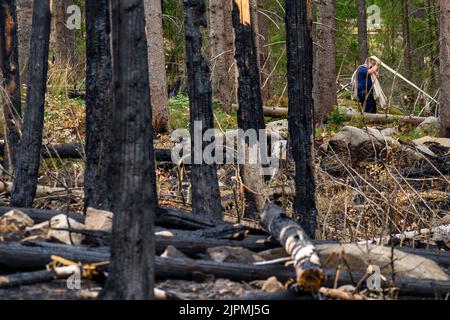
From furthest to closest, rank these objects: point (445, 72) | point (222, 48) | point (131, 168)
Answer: point (222, 48)
point (445, 72)
point (131, 168)

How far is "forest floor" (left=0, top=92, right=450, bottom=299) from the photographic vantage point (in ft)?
27.5

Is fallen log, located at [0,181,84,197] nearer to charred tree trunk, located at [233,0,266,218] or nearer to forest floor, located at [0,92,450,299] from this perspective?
forest floor, located at [0,92,450,299]

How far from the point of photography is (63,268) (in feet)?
26.7

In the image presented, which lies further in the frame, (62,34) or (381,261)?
(62,34)

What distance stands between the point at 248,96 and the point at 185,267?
4.85 metres

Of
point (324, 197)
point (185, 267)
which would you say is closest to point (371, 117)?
point (324, 197)

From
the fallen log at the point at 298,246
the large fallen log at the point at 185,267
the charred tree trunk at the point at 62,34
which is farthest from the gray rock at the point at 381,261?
the charred tree trunk at the point at 62,34

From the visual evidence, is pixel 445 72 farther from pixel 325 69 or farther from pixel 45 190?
pixel 45 190

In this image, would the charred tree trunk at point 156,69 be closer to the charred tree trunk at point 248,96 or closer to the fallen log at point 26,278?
the charred tree trunk at point 248,96

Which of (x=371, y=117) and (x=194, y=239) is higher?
(x=371, y=117)

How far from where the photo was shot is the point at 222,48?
74.6 feet

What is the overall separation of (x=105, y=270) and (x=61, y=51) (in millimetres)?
18504

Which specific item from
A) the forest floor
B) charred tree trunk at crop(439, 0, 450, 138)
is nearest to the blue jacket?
charred tree trunk at crop(439, 0, 450, 138)

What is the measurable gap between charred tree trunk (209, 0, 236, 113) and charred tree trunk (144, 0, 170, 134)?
1554mm
